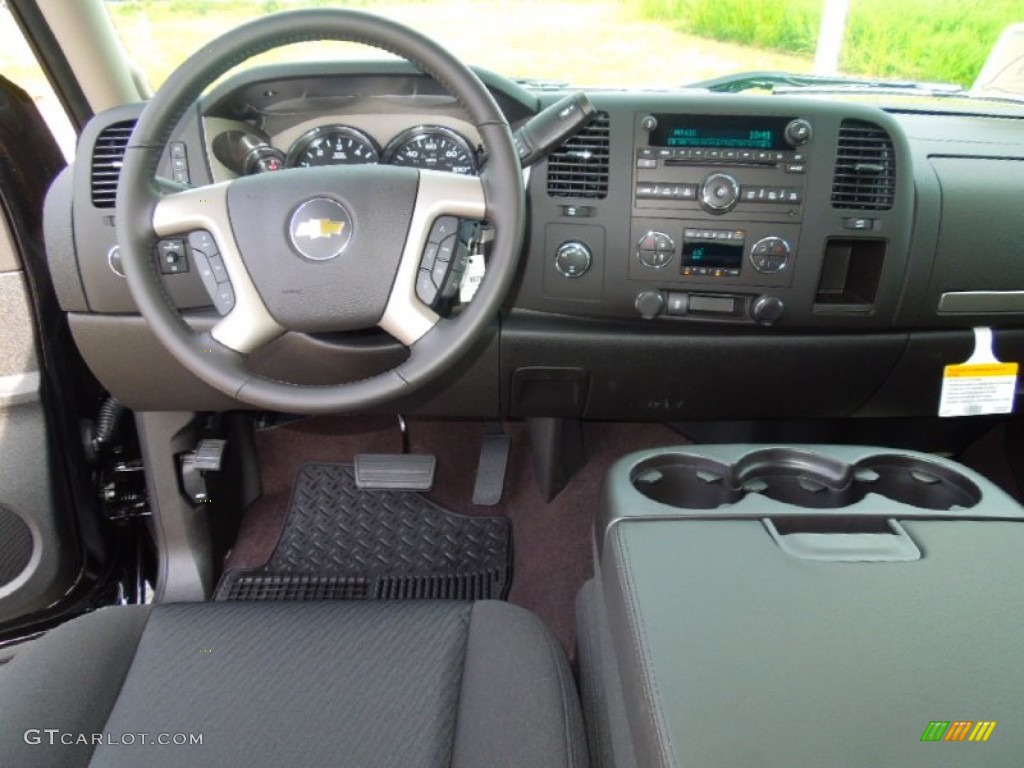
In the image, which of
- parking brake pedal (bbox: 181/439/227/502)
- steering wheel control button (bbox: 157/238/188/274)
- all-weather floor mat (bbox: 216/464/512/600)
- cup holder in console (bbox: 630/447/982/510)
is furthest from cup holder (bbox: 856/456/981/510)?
parking brake pedal (bbox: 181/439/227/502)

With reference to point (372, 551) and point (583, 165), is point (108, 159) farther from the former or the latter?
point (372, 551)

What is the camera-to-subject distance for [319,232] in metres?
1.12

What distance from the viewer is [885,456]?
118cm

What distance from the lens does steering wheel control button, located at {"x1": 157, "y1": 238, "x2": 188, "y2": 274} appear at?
1396mm

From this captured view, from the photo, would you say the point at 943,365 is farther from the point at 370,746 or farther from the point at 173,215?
the point at 173,215

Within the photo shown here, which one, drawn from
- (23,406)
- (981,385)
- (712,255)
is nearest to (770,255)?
(712,255)

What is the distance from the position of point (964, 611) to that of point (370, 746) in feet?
2.27

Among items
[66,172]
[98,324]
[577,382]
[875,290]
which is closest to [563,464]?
[577,382]

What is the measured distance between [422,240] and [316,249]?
0.15 meters

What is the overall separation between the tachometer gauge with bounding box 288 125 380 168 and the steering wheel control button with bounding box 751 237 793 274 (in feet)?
2.35

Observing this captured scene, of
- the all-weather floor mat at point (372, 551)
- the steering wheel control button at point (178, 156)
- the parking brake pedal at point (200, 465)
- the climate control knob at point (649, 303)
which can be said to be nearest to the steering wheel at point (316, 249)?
the steering wheel control button at point (178, 156)

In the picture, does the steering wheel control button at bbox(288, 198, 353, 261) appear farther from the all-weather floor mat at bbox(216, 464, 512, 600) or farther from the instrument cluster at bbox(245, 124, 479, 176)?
the all-weather floor mat at bbox(216, 464, 512, 600)

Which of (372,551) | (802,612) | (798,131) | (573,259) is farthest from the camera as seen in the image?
(372,551)

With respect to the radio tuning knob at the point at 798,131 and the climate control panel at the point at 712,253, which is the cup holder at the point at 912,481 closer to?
the climate control panel at the point at 712,253
